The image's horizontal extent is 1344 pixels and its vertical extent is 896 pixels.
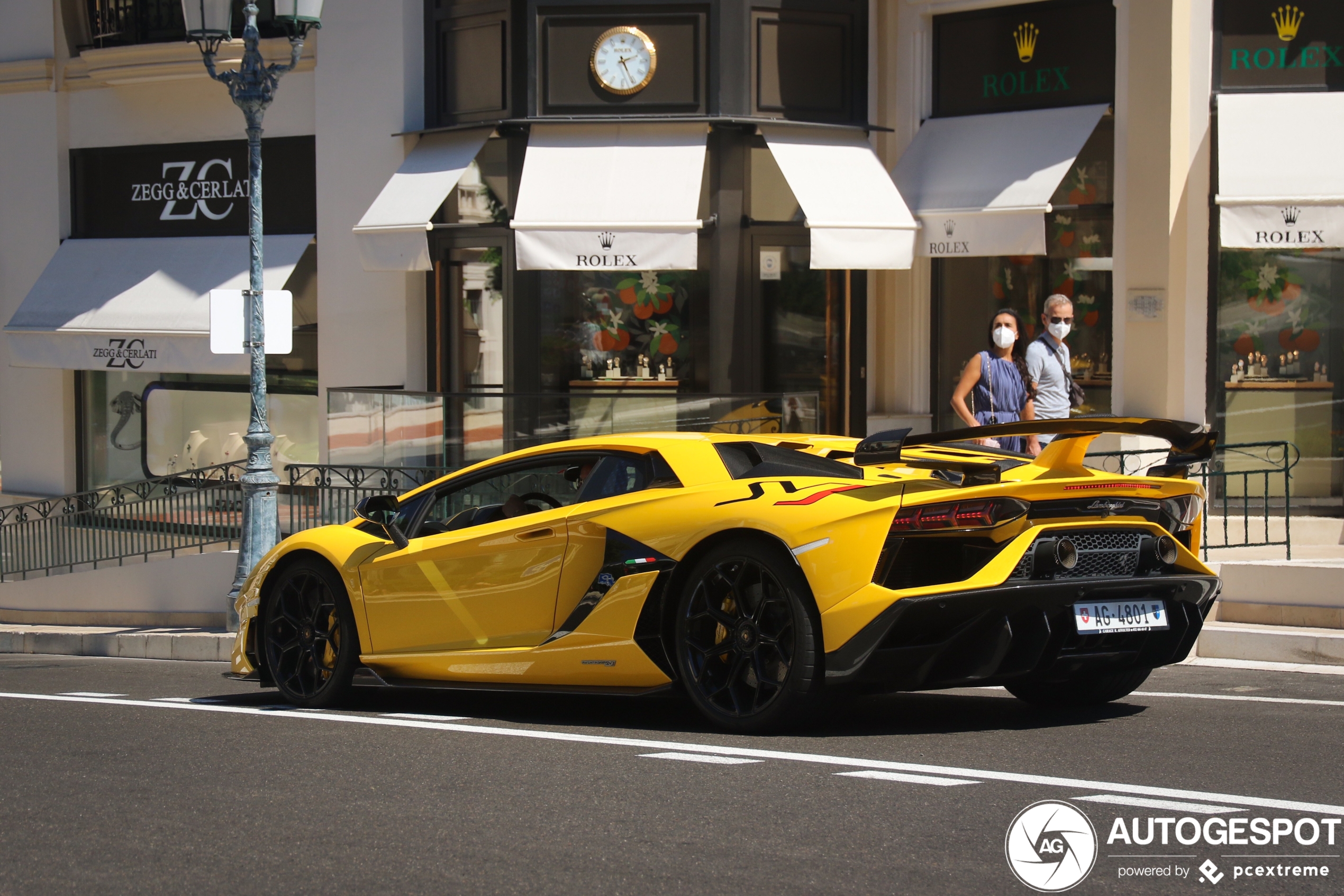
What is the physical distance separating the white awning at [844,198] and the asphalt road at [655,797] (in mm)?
7880

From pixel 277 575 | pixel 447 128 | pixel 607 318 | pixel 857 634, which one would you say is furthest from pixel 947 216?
pixel 857 634

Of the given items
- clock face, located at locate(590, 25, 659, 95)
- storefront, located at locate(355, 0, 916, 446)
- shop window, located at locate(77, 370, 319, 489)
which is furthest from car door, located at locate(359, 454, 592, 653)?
shop window, located at locate(77, 370, 319, 489)

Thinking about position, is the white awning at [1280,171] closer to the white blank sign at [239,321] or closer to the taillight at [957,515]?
the white blank sign at [239,321]

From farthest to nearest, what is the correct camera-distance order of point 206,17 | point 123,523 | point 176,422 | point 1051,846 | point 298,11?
1. point 176,422
2. point 123,523
3. point 206,17
4. point 298,11
5. point 1051,846

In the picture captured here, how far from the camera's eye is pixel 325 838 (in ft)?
16.3

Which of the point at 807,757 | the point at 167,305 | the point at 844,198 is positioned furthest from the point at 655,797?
the point at 167,305

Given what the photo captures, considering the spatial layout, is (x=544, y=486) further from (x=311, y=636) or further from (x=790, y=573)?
(x=790, y=573)

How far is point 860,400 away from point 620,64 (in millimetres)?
4250

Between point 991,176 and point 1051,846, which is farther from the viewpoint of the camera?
point 991,176

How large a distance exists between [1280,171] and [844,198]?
3.97m

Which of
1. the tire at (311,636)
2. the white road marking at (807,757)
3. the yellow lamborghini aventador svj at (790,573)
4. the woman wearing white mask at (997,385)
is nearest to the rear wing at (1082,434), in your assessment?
the yellow lamborghini aventador svj at (790,573)

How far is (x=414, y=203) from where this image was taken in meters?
16.5

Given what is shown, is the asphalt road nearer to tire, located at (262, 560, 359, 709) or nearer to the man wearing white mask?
tire, located at (262, 560, 359, 709)

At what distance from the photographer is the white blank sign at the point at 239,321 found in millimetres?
13734
